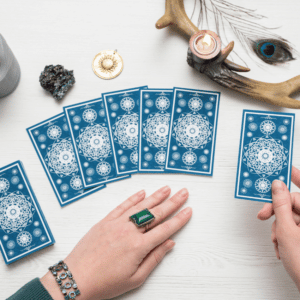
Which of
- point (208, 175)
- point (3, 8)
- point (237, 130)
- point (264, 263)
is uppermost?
point (3, 8)

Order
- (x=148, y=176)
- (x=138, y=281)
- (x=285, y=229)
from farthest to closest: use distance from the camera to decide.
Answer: (x=148, y=176) → (x=138, y=281) → (x=285, y=229)

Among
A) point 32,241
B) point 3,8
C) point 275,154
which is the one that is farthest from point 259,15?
point 32,241

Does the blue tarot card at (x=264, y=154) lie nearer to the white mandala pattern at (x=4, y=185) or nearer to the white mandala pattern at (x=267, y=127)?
the white mandala pattern at (x=267, y=127)

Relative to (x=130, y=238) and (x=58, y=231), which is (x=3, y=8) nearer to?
(x=58, y=231)

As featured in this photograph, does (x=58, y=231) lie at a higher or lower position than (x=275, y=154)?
lower

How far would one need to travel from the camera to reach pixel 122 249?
821 millimetres

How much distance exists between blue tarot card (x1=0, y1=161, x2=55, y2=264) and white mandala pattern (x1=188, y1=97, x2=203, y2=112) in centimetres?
63

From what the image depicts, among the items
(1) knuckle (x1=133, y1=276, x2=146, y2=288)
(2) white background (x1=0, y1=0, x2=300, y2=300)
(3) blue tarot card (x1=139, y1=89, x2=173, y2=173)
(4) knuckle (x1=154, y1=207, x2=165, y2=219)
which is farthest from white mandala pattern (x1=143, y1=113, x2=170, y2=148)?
(1) knuckle (x1=133, y1=276, x2=146, y2=288)

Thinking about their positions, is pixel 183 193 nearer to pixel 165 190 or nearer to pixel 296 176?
pixel 165 190

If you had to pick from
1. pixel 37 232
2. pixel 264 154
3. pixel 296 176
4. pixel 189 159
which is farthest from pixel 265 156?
pixel 37 232

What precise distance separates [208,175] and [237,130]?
0.61 ft

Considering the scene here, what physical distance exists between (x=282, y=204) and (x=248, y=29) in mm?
629

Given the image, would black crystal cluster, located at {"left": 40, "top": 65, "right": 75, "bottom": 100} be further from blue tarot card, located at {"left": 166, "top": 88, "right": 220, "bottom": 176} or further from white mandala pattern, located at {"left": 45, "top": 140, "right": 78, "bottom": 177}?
blue tarot card, located at {"left": 166, "top": 88, "right": 220, "bottom": 176}

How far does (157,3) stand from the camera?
1.00 metres
